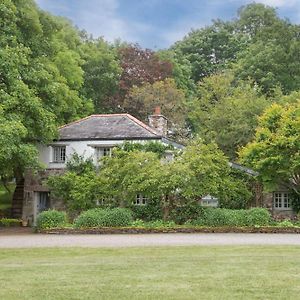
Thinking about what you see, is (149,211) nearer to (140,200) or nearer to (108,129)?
(140,200)

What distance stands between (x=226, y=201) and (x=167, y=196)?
340 cm

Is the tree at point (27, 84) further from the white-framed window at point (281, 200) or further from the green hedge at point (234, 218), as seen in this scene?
the white-framed window at point (281, 200)

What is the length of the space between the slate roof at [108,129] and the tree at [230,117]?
8.87 meters

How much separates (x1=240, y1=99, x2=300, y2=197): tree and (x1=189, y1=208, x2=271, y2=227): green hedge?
2657 mm

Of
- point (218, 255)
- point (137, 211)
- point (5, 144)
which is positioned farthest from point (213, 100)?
point (218, 255)

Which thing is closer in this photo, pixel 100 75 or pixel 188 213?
pixel 188 213

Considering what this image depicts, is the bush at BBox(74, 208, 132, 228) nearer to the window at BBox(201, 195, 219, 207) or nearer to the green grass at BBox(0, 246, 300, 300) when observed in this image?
the window at BBox(201, 195, 219, 207)

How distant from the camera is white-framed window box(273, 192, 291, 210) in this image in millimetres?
31500

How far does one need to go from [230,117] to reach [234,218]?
14.7 meters

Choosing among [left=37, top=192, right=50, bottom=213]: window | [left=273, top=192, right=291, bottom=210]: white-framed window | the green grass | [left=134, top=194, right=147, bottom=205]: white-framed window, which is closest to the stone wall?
[left=37, top=192, right=50, bottom=213]: window

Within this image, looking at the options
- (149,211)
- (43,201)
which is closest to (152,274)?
(149,211)

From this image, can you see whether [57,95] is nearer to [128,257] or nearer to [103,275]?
[128,257]

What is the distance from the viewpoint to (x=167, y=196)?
2884 centimetres

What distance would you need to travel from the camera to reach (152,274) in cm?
1170
